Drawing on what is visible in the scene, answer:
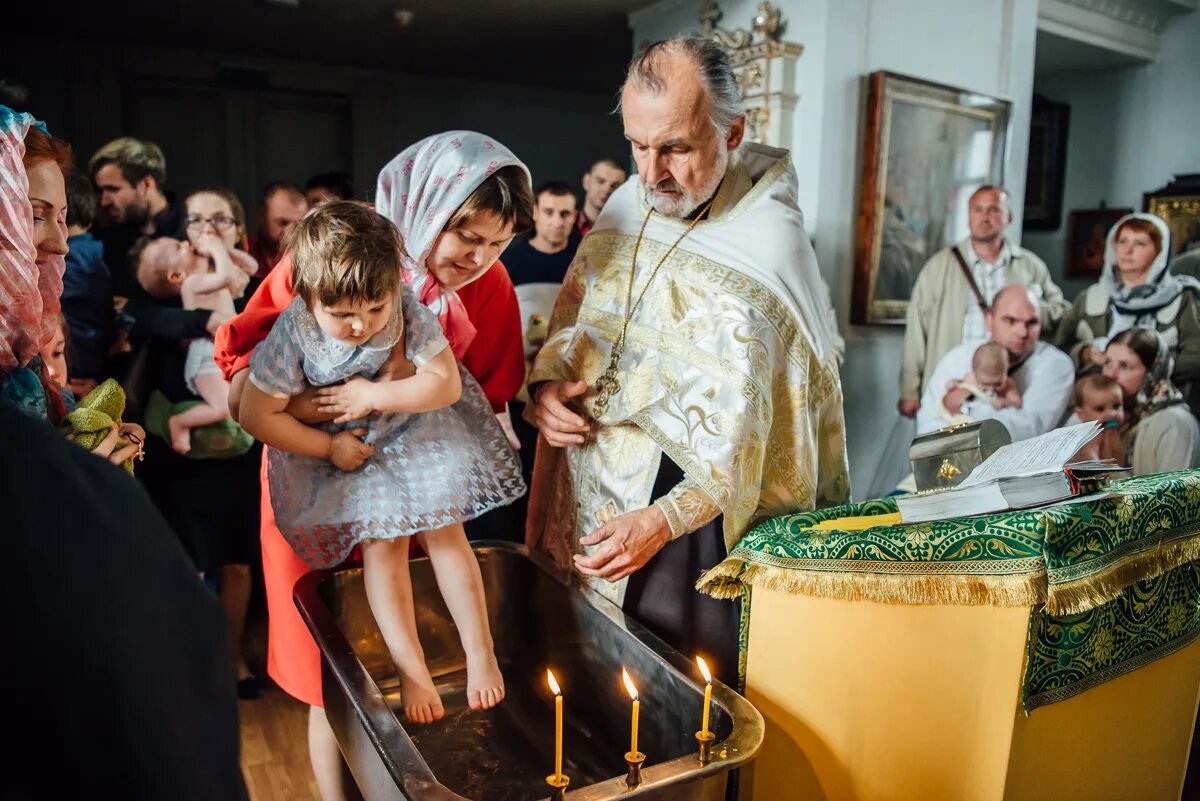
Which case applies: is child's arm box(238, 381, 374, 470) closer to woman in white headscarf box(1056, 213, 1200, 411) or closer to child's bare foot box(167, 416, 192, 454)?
child's bare foot box(167, 416, 192, 454)

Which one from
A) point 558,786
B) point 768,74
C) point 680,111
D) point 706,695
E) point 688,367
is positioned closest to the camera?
point 558,786

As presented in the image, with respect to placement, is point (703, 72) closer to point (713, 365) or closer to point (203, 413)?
point (713, 365)

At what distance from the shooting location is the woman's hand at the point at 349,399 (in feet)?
4.64

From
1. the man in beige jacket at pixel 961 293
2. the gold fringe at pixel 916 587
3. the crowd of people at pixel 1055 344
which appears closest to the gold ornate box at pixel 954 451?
the gold fringe at pixel 916 587

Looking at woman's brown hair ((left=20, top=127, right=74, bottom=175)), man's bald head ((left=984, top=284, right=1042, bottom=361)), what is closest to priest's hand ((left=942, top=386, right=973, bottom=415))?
man's bald head ((left=984, top=284, right=1042, bottom=361))

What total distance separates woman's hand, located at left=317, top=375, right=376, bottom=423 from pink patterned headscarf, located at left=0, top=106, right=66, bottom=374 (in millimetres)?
442

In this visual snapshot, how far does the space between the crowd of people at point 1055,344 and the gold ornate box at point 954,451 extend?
209 centimetres

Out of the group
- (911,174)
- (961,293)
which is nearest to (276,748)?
(961,293)

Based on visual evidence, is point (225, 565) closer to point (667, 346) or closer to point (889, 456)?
point (667, 346)

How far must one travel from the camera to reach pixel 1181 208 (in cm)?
597

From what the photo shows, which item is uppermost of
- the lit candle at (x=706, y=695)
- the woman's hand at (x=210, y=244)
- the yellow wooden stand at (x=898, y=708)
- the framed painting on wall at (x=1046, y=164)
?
the framed painting on wall at (x=1046, y=164)

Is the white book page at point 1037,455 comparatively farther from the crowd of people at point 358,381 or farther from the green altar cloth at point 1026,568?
the crowd of people at point 358,381

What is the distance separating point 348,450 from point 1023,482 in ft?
3.86

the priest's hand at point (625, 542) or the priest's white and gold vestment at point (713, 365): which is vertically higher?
the priest's white and gold vestment at point (713, 365)
